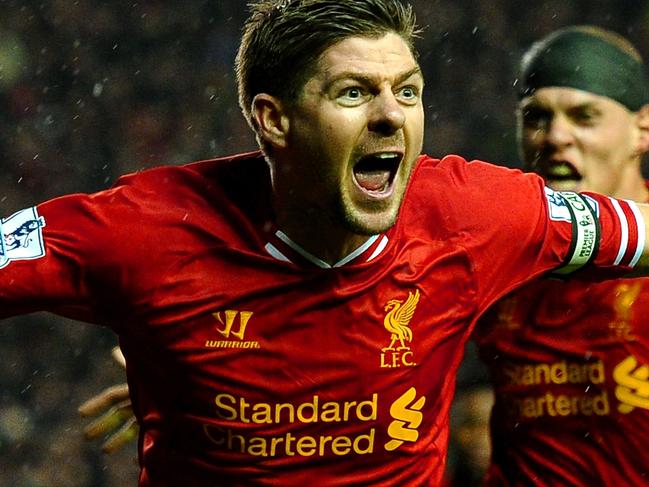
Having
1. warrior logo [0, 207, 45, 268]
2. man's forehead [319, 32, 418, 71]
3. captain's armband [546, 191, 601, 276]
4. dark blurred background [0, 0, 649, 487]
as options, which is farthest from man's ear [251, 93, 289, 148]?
dark blurred background [0, 0, 649, 487]

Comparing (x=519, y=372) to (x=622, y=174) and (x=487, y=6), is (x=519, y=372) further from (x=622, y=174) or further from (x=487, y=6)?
(x=487, y=6)

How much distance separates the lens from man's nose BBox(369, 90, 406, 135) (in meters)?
2.37

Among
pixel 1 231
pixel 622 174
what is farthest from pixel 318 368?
pixel 622 174

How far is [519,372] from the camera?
120 inches

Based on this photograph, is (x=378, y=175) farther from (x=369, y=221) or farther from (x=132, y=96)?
(x=132, y=96)

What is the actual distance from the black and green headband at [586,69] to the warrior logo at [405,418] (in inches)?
43.6

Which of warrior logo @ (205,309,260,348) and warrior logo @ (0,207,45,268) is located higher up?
warrior logo @ (0,207,45,268)

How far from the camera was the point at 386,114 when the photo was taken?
237 cm

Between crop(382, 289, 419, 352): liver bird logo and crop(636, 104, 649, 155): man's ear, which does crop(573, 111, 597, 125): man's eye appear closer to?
crop(636, 104, 649, 155): man's ear

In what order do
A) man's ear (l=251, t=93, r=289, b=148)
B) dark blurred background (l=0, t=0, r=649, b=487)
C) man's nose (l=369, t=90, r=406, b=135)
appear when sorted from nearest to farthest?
man's nose (l=369, t=90, r=406, b=135), man's ear (l=251, t=93, r=289, b=148), dark blurred background (l=0, t=0, r=649, b=487)

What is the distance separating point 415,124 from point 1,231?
0.83 metres

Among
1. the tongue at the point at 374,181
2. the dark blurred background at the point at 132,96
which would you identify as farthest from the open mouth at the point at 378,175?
the dark blurred background at the point at 132,96

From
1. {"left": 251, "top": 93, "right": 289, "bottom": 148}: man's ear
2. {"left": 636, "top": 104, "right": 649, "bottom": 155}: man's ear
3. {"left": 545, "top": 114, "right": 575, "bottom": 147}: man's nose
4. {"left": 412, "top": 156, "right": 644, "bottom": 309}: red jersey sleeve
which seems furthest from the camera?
{"left": 636, "top": 104, "right": 649, "bottom": 155}: man's ear

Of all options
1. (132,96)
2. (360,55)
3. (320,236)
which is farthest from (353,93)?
(132,96)
